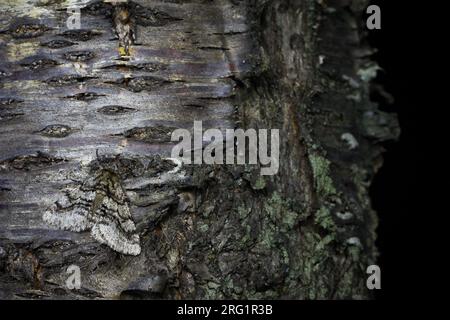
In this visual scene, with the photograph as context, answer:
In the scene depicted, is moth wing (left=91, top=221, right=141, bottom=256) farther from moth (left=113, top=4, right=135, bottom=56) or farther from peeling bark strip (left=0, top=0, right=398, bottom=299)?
moth (left=113, top=4, right=135, bottom=56)

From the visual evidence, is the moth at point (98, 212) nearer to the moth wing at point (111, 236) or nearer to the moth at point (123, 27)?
the moth wing at point (111, 236)

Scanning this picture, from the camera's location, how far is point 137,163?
124cm

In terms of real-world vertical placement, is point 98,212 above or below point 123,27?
below

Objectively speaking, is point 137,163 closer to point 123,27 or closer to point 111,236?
point 111,236

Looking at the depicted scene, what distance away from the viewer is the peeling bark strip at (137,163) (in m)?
1.23

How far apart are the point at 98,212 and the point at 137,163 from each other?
14cm

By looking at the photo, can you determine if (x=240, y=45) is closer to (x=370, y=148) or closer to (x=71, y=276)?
(x=370, y=148)

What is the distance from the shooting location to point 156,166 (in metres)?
1.25

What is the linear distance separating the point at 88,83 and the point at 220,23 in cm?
34

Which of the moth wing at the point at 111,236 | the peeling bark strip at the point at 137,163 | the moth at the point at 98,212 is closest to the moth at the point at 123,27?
the peeling bark strip at the point at 137,163

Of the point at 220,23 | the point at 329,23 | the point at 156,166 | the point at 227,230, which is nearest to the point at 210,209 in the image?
the point at 227,230

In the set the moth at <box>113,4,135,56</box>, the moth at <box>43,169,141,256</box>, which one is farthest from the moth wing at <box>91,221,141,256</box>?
the moth at <box>113,4,135,56</box>

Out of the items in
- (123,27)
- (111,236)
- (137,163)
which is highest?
(123,27)

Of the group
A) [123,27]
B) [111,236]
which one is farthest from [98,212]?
[123,27]
